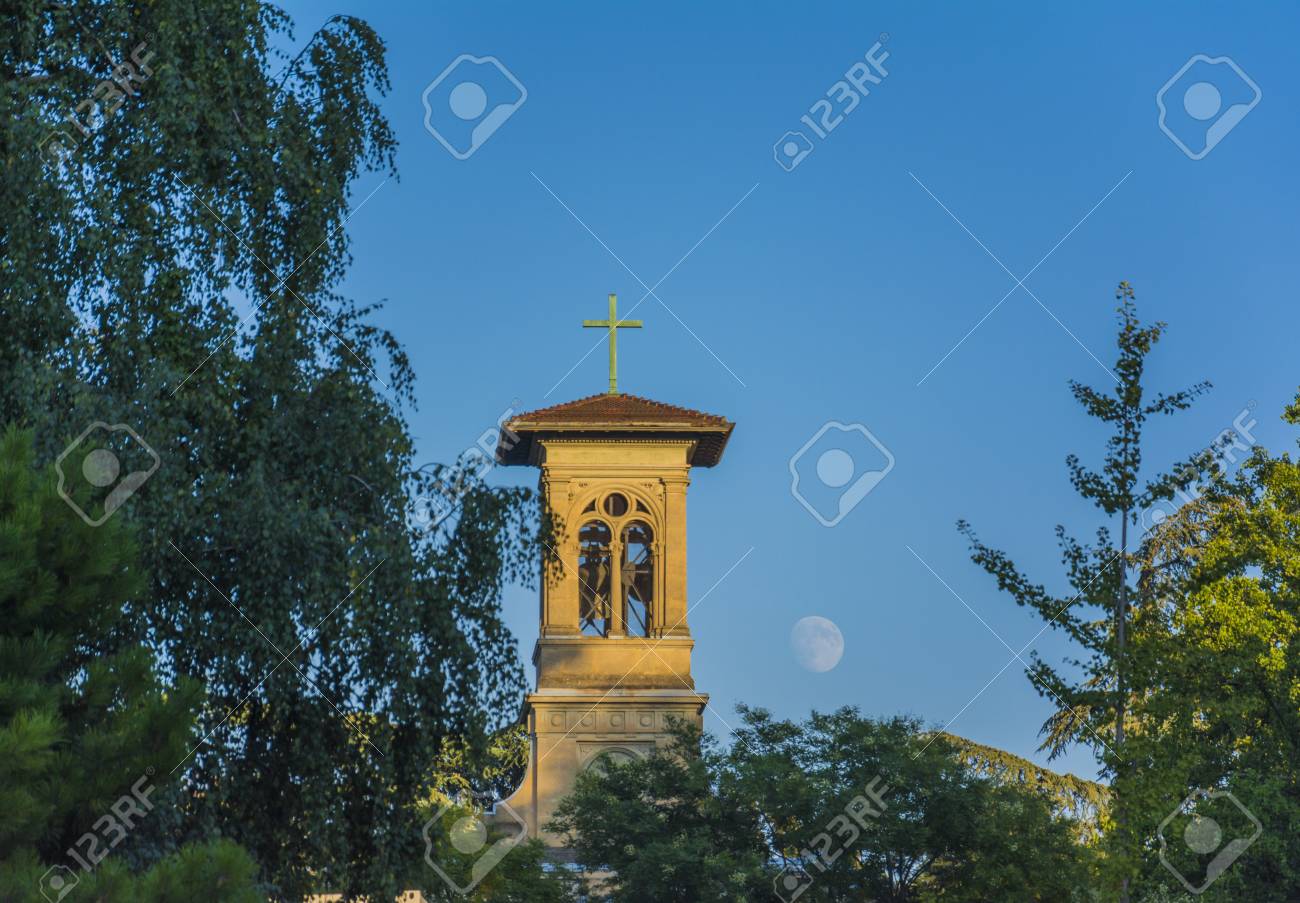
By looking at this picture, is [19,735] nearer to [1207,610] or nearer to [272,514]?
[272,514]

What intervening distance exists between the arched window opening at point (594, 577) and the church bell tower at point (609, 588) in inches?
0.9

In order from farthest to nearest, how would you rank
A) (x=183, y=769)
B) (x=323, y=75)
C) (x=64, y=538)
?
1. (x=323, y=75)
2. (x=183, y=769)
3. (x=64, y=538)

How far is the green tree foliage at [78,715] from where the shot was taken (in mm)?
11297

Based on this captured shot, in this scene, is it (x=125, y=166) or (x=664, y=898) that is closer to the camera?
(x=125, y=166)

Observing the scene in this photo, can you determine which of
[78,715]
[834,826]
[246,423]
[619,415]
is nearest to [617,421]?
[619,415]

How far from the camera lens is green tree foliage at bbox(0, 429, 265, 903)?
11.3m

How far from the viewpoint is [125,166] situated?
1551 cm

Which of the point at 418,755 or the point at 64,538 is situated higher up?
the point at 418,755

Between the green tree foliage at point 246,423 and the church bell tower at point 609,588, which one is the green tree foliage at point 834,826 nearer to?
the church bell tower at point 609,588

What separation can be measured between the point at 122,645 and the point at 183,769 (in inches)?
42.4

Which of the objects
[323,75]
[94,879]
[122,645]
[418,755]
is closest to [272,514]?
[122,645]

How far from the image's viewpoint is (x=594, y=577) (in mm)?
40000

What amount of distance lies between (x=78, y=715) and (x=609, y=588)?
89.7ft

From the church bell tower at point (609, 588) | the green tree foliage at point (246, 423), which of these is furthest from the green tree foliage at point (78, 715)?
the church bell tower at point (609, 588)
